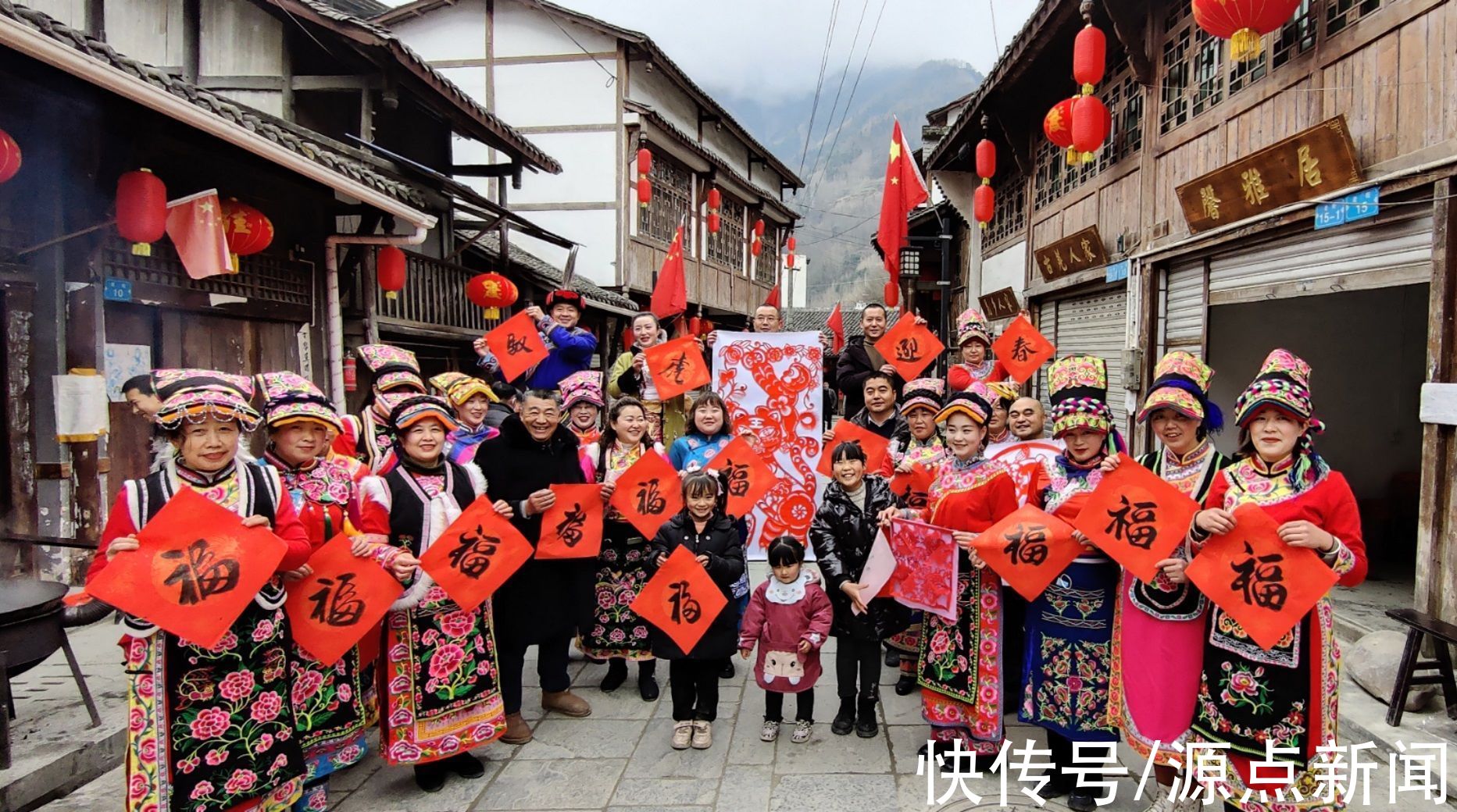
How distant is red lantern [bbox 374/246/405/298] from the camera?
9.16 meters

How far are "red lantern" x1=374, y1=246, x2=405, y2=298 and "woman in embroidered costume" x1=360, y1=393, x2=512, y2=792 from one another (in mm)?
6108

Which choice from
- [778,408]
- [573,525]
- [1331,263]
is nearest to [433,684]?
[573,525]

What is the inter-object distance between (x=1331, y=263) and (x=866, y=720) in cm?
476

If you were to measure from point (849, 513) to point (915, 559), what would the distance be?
467 mm

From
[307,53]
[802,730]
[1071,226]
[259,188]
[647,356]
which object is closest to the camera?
[802,730]

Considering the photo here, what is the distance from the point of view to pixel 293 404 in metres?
3.43

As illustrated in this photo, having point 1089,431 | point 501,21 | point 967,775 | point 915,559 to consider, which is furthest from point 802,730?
point 501,21

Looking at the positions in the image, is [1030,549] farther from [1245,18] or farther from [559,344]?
[559,344]

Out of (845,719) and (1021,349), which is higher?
(1021,349)

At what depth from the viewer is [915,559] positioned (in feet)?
13.3

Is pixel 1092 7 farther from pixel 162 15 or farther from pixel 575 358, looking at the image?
pixel 162 15

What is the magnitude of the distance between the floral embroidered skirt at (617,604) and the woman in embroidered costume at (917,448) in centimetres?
164

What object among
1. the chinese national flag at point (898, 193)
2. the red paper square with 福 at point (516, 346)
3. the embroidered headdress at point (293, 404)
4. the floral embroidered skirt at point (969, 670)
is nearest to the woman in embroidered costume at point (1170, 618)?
the floral embroidered skirt at point (969, 670)

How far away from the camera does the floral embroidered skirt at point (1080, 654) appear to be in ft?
11.8
